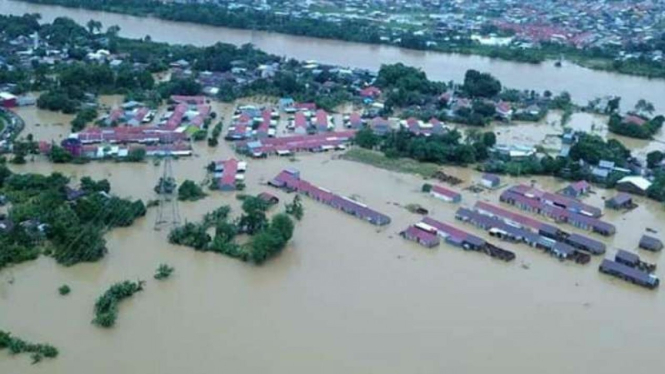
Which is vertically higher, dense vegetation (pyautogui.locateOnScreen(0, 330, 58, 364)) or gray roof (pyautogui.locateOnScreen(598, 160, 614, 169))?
gray roof (pyautogui.locateOnScreen(598, 160, 614, 169))

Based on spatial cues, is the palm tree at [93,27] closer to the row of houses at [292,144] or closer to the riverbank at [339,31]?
the riverbank at [339,31]

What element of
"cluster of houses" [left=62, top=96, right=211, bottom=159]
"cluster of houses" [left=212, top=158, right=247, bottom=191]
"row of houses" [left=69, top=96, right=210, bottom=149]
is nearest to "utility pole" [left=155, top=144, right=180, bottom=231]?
"cluster of houses" [left=212, top=158, right=247, bottom=191]

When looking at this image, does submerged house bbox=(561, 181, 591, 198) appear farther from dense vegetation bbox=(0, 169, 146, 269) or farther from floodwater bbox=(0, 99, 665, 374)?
dense vegetation bbox=(0, 169, 146, 269)

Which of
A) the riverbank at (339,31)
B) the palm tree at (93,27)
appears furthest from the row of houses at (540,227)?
the palm tree at (93,27)

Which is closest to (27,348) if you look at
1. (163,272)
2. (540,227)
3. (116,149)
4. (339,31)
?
(163,272)

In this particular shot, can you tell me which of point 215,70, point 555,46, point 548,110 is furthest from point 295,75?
point 555,46

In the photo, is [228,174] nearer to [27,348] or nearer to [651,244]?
[27,348]
